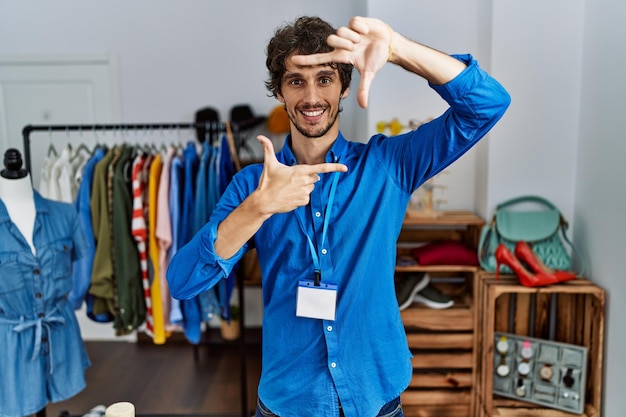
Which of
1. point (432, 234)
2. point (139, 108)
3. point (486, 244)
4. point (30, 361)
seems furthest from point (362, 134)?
point (30, 361)

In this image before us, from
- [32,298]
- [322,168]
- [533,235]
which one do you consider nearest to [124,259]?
[32,298]

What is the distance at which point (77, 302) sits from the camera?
253 cm

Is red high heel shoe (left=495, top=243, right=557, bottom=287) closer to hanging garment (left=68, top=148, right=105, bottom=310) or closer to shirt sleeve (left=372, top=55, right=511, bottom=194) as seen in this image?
shirt sleeve (left=372, top=55, right=511, bottom=194)

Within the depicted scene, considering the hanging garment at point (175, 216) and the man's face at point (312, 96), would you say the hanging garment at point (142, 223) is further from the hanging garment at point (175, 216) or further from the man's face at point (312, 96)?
the man's face at point (312, 96)

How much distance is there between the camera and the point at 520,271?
2.40m

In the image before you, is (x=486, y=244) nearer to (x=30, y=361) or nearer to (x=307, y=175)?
(x=307, y=175)

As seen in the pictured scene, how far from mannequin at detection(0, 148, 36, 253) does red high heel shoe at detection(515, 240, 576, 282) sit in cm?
204

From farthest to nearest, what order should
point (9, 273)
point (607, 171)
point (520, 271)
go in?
point (520, 271) → point (607, 171) → point (9, 273)

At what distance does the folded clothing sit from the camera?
259 cm

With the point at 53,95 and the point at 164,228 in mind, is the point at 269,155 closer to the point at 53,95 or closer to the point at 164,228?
the point at 164,228

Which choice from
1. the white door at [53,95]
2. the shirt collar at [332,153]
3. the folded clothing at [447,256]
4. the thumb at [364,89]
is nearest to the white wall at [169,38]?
the white door at [53,95]

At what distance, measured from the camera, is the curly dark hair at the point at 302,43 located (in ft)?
4.23

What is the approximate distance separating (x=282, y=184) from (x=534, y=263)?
66.9 inches

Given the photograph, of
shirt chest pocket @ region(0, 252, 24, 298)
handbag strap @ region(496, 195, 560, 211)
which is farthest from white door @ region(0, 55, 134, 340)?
handbag strap @ region(496, 195, 560, 211)
